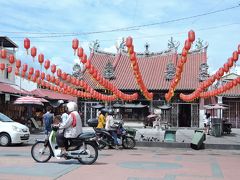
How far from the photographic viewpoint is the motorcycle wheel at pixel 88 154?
37.1 feet

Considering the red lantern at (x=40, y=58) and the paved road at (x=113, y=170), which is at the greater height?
the red lantern at (x=40, y=58)

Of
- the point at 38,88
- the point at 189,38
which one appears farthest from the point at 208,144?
the point at 38,88

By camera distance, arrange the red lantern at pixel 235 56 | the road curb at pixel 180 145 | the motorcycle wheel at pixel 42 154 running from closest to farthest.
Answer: the motorcycle wheel at pixel 42 154, the red lantern at pixel 235 56, the road curb at pixel 180 145

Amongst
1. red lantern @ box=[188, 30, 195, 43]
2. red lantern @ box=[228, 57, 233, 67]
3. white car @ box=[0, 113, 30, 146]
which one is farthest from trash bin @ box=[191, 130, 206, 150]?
white car @ box=[0, 113, 30, 146]

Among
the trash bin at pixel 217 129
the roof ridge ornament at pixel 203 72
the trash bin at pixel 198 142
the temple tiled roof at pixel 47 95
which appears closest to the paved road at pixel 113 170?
the trash bin at pixel 198 142

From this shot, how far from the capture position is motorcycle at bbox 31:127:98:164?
445 inches

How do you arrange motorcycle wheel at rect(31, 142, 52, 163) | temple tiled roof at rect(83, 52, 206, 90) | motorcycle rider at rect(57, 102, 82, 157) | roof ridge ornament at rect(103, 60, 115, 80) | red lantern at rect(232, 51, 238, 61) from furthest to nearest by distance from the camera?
roof ridge ornament at rect(103, 60, 115, 80) → temple tiled roof at rect(83, 52, 206, 90) → red lantern at rect(232, 51, 238, 61) → motorcycle wheel at rect(31, 142, 52, 163) → motorcycle rider at rect(57, 102, 82, 157)

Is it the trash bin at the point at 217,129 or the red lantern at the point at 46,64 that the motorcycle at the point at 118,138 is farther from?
the trash bin at the point at 217,129

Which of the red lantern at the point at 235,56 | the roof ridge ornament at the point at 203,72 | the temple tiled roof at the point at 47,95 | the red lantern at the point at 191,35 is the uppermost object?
the roof ridge ornament at the point at 203,72

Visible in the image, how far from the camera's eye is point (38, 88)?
131 feet

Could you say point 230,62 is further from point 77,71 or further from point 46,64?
point 77,71

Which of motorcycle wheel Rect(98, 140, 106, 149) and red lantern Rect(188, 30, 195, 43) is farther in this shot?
motorcycle wheel Rect(98, 140, 106, 149)

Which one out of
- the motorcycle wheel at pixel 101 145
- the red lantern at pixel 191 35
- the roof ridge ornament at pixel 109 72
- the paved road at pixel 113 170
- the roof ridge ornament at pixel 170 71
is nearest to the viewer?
the paved road at pixel 113 170

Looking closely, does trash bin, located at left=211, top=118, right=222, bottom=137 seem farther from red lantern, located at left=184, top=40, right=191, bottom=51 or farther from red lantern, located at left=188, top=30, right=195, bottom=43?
red lantern, located at left=188, top=30, right=195, bottom=43
